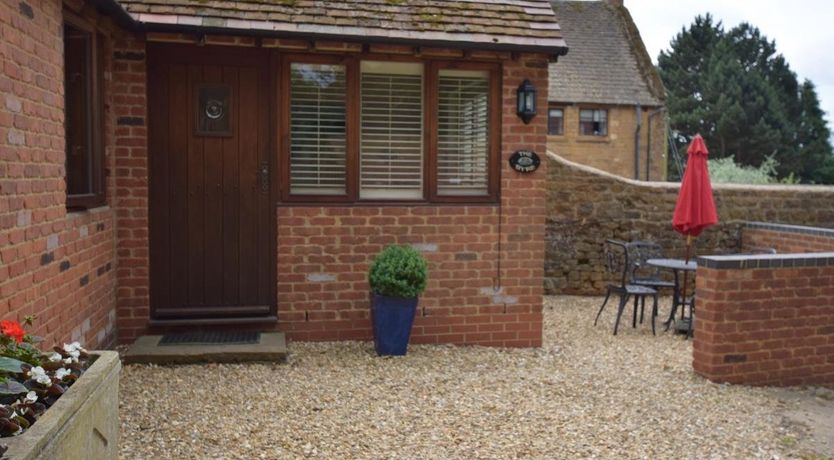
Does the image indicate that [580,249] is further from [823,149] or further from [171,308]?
[823,149]

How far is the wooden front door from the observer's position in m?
6.43

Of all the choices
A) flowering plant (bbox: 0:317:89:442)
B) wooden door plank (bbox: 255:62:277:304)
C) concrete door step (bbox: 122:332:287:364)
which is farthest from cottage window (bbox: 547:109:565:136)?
flowering plant (bbox: 0:317:89:442)

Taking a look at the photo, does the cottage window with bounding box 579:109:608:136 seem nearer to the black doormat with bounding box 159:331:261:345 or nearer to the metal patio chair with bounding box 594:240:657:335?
the metal patio chair with bounding box 594:240:657:335

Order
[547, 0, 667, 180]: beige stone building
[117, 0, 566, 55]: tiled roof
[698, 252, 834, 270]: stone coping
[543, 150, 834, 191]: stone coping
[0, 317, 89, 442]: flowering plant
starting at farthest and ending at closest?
1. [547, 0, 667, 180]: beige stone building
2. [543, 150, 834, 191]: stone coping
3. [117, 0, 566, 55]: tiled roof
4. [698, 252, 834, 270]: stone coping
5. [0, 317, 89, 442]: flowering plant

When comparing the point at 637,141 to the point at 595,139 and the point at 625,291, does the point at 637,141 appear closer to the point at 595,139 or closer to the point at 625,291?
the point at 595,139

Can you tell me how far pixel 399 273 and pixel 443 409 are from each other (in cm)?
148

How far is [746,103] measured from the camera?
121 ft

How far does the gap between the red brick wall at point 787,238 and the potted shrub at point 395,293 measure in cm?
608

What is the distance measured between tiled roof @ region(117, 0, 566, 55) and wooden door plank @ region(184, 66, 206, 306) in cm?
54

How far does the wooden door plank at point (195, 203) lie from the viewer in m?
6.47

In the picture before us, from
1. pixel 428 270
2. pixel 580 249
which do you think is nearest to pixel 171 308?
pixel 428 270

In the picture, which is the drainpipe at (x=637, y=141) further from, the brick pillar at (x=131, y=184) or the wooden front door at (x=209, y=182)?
the brick pillar at (x=131, y=184)

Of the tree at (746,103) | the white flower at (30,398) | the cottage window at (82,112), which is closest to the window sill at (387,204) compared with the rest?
the cottage window at (82,112)

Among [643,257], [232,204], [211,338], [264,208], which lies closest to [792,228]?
[643,257]
